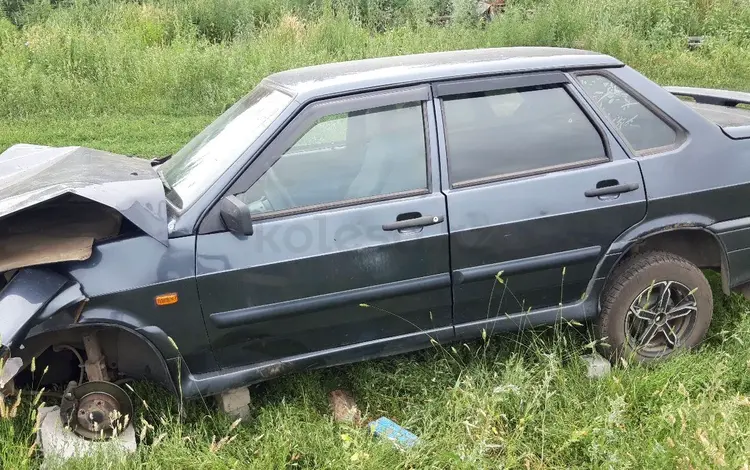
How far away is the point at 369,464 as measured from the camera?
287cm

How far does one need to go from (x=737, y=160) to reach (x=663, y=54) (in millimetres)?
7888

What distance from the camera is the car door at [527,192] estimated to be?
10.7 ft

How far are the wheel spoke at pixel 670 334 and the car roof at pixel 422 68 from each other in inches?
57.4

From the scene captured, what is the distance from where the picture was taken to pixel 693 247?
3.75 m

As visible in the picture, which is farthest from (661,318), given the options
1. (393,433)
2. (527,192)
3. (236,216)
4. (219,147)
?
(219,147)

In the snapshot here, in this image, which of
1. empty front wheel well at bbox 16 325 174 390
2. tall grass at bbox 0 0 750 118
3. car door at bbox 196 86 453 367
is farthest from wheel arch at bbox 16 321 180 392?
tall grass at bbox 0 0 750 118

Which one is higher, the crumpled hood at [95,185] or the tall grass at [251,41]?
the crumpled hood at [95,185]

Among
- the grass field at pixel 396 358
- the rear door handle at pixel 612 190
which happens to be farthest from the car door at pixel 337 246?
the rear door handle at pixel 612 190

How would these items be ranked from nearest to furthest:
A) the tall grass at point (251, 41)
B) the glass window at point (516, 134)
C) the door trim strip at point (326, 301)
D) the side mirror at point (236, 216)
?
1. the side mirror at point (236, 216)
2. the door trim strip at point (326, 301)
3. the glass window at point (516, 134)
4. the tall grass at point (251, 41)

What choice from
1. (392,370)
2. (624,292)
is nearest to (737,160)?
(624,292)

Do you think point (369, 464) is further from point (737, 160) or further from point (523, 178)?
point (737, 160)

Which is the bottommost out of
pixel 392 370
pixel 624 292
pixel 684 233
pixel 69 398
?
pixel 392 370

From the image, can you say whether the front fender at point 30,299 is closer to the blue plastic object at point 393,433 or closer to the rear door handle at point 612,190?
the blue plastic object at point 393,433

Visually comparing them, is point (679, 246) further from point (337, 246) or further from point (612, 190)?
point (337, 246)
